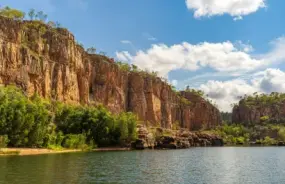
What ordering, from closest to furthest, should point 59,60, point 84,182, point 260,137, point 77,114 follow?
point 84,182 → point 77,114 → point 59,60 → point 260,137

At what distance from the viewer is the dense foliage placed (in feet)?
218

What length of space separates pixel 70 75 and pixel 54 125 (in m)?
31.8

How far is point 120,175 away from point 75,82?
82615 millimetres

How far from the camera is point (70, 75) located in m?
114

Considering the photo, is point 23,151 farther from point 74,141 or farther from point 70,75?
point 70,75

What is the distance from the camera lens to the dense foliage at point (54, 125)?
6644 cm

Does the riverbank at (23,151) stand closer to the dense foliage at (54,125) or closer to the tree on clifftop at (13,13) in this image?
the dense foliage at (54,125)

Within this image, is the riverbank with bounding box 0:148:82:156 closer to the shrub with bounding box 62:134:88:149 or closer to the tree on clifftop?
the shrub with bounding box 62:134:88:149

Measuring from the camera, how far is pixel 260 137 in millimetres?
179000

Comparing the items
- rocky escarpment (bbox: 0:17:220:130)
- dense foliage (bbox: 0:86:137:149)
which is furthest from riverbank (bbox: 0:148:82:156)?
rocky escarpment (bbox: 0:17:220:130)

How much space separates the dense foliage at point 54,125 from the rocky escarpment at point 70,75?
8.25 meters

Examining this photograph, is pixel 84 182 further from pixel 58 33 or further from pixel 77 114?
pixel 58 33

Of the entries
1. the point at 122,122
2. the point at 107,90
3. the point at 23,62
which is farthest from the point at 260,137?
the point at 23,62

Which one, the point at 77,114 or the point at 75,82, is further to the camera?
the point at 75,82
